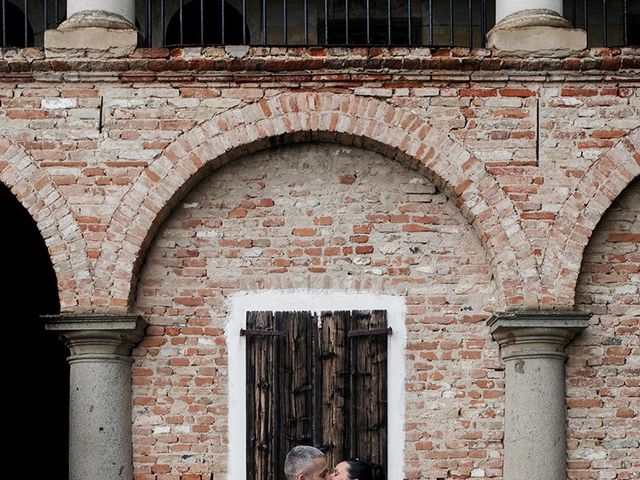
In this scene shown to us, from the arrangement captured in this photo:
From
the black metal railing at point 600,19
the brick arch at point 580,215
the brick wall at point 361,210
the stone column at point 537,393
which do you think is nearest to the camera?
the stone column at point 537,393

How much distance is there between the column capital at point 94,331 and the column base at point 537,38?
142 inches

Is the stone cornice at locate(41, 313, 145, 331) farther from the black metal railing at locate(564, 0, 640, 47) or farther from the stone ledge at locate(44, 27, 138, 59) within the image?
the black metal railing at locate(564, 0, 640, 47)

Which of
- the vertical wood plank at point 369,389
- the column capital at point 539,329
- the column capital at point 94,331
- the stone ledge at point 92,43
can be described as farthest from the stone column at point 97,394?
the column capital at point 539,329

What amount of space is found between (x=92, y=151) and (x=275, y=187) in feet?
4.84

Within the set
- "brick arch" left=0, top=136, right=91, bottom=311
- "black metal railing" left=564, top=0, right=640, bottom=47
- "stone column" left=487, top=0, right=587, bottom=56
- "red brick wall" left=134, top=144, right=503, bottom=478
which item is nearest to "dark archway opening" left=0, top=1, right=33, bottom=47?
"brick arch" left=0, top=136, right=91, bottom=311

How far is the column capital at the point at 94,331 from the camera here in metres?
10.6

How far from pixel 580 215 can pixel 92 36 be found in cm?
407

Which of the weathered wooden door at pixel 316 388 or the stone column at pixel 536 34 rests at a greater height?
the stone column at pixel 536 34

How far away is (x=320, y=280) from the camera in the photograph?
436 inches

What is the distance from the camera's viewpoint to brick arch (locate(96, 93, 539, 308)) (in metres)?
10.8

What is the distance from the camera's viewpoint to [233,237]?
11133 millimetres

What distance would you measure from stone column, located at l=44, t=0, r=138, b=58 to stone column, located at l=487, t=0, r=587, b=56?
9.57ft

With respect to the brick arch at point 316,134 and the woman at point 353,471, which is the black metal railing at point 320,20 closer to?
the brick arch at point 316,134

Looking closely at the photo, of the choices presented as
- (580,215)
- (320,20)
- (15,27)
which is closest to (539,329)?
(580,215)
